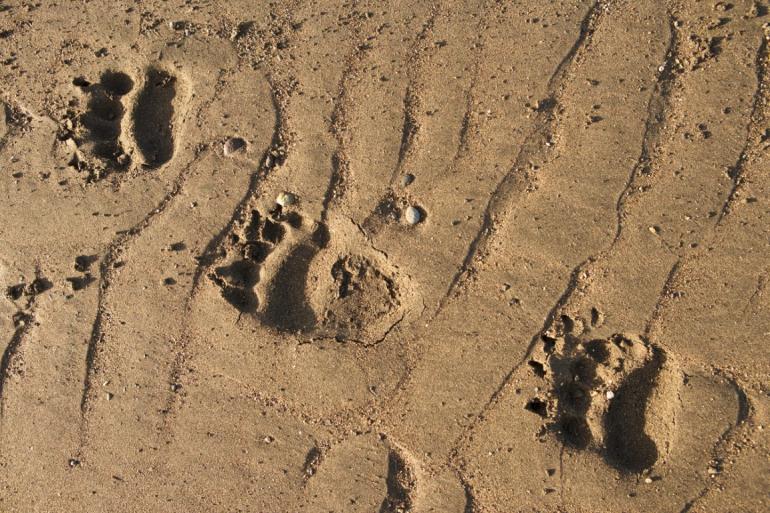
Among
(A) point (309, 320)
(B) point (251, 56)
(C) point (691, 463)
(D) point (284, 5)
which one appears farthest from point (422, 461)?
(D) point (284, 5)

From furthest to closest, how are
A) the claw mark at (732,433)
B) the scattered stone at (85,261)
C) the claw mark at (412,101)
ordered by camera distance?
the scattered stone at (85,261), the claw mark at (412,101), the claw mark at (732,433)

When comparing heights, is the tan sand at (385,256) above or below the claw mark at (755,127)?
below

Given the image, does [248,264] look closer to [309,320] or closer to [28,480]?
[309,320]

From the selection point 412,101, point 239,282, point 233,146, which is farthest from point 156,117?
point 412,101

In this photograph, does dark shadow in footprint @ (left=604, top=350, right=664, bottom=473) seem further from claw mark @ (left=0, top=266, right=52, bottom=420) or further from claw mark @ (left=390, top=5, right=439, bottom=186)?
A: claw mark @ (left=0, top=266, right=52, bottom=420)

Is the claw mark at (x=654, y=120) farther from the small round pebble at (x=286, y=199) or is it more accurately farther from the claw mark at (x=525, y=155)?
the small round pebble at (x=286, y=199)

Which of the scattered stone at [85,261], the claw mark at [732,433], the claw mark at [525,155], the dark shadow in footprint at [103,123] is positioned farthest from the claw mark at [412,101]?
the claw mark at [732,433]

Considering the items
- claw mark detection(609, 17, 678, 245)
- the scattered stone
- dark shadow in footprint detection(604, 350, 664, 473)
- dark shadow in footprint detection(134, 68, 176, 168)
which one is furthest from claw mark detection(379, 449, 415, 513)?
dark shadow in footprint detection(134, 68, 176, 168)
